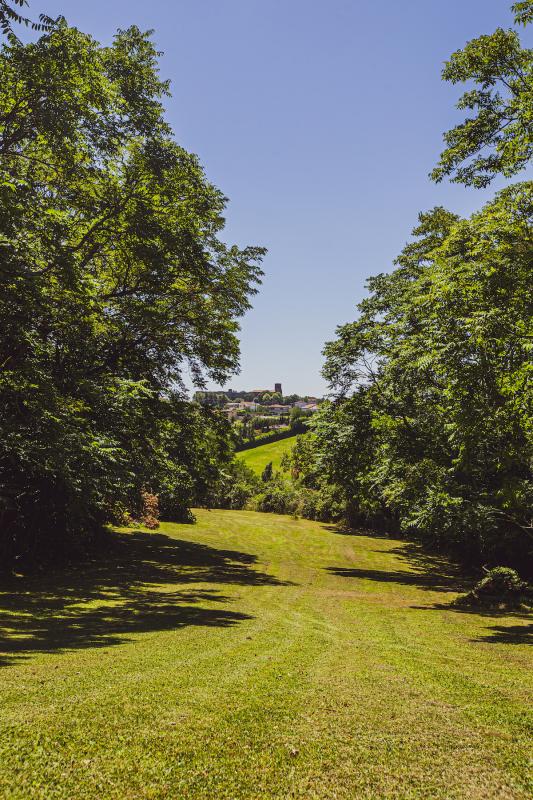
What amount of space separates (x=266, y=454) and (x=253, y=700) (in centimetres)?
11157

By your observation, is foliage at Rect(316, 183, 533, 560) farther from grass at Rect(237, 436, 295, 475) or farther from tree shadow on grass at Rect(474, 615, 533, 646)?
grass at Rect(237, 436, 295, 475)

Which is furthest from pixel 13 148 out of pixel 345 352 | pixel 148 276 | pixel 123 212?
pixel 345 352

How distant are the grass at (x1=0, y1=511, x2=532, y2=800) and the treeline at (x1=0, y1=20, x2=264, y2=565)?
4.34 meters

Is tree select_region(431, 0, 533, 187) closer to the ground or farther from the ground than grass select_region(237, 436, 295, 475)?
farther from the ground

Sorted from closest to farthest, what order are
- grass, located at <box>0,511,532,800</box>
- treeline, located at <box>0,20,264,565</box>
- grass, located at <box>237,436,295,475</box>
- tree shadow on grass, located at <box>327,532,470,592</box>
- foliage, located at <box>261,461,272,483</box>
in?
1. grass, located at <box>0,511,532,800</box>
2. treeline, located at <box>0,20,264,565</box>
3. tree shadow on grass, located at <box>327,532,470,592</box>
4. foliage, located at <box>261,461,272,483</box>
5. grass, located at <box>237,436,295,475</box>

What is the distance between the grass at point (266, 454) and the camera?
107 m

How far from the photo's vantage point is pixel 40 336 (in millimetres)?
15898

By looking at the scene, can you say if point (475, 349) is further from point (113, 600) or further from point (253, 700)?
point (113, 600)

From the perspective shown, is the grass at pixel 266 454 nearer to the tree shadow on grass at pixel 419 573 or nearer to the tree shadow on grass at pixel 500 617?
the tree shadow on grass at pixel 419 573

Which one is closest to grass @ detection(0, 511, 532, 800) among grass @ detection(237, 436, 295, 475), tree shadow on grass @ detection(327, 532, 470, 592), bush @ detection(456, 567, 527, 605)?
bush @ detection(456, 567, 527, 605)

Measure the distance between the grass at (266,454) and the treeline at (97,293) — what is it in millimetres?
79440

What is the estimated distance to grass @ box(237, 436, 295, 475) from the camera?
351 feet

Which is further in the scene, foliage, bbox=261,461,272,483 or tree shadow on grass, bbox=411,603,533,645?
foliage, bbox=261,461,272,483

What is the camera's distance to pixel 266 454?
117000 mm
